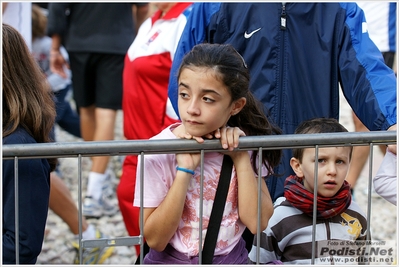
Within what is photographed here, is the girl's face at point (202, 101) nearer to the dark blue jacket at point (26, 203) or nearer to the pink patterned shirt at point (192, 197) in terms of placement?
the pink patterned shirt at point (192, 197)

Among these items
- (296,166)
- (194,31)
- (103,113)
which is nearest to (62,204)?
(103,113)

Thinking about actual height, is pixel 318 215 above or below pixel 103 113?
below

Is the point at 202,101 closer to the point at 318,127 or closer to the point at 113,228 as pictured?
the point at 318,127

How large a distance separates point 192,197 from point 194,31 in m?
0.98

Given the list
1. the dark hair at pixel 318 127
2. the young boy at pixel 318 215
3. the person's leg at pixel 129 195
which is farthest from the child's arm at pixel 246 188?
the person's leg at pixel 129 195

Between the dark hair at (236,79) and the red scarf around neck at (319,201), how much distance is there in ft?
0.78

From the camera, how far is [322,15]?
3.48m

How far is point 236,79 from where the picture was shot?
9.25ft

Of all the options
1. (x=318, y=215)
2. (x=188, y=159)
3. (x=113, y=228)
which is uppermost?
(x=188, y=159)

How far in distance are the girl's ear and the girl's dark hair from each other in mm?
772

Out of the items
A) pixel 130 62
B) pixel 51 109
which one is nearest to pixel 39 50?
pixel 130 62

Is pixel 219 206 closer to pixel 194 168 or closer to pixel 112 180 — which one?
pixel 194 168

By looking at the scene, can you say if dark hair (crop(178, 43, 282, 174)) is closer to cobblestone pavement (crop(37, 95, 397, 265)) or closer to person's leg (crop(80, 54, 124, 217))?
cobblestone pavement (crop(37, 95, 397, 265))

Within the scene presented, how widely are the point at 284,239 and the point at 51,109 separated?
44.2 inches
